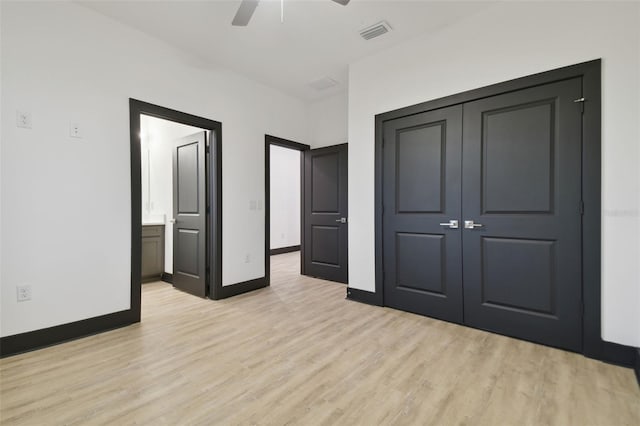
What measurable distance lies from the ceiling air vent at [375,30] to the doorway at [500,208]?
78 cm

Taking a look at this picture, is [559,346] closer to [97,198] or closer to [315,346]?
[315,346]

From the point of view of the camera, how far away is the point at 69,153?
8.04ft

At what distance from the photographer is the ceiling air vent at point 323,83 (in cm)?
399

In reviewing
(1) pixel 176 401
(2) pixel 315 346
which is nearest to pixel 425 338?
(2) pixel 315 346

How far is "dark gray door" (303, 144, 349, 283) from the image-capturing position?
4359 millimetres

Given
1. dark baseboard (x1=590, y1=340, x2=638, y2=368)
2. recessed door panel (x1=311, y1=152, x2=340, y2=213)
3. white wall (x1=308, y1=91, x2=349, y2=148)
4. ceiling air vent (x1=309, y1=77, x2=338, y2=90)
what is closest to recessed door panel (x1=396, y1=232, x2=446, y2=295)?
dark baseboard (x1=590, y1=340, x2=638, y2=368)

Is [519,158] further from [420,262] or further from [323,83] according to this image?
[323,83]

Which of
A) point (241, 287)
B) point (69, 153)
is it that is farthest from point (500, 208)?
point (69, 153)

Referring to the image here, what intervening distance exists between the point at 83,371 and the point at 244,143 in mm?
2812

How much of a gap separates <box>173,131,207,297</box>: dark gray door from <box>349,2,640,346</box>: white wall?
2.09 m

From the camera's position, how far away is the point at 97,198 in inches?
102

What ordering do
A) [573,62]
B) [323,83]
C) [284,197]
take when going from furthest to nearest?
[284,197] < [323,83] < [573,62]

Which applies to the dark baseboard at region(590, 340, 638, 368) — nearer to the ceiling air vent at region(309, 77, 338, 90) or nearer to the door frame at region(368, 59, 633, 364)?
the door frame at region(368, 59, 633, 364)

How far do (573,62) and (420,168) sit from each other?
137 cm
